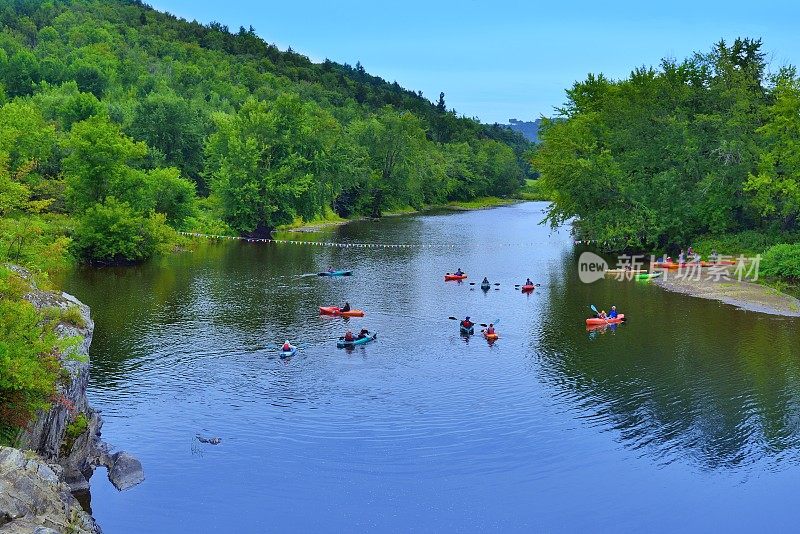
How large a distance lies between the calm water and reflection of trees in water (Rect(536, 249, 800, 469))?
0.14 meters

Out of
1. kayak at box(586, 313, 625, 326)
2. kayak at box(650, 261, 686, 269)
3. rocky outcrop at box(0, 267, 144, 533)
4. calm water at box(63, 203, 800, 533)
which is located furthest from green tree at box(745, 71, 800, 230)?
rocky outcrop at box(0, 267, 144, 533)

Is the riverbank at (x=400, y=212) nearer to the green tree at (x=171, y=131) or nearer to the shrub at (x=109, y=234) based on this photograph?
the green tree at (x=171, y=131)

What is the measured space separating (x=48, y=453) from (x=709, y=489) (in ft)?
80.6

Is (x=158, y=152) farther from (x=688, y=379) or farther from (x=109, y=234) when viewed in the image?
(x=688, y=379)

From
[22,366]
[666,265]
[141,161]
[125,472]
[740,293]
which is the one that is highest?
[141,161]

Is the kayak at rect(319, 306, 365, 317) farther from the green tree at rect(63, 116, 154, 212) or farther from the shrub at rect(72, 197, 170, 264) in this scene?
the green tree at rect(63, 116, 154, 212)

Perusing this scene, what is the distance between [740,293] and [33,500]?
190 ft

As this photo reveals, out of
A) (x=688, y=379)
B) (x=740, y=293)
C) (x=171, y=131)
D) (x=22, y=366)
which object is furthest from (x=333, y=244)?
(x=22, y=366)

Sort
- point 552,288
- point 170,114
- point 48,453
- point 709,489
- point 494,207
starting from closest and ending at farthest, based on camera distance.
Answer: point 48,453, point 709,489, point 552,288, point 170,114, point 494,207

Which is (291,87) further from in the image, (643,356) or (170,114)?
(643,356)

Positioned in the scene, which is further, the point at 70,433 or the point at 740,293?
the point at 740,293

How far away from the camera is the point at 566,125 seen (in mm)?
101312

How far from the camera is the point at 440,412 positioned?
129ft

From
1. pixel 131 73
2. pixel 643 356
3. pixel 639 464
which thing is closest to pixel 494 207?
pixel 131 73
